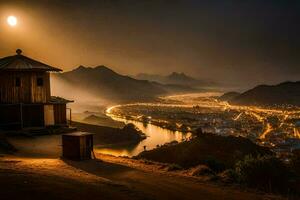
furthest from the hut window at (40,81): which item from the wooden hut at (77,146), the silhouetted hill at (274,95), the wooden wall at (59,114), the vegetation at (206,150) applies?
the silhouetted hill at (274,95)

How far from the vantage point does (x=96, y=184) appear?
623 inches

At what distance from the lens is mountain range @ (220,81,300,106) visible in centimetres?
15800

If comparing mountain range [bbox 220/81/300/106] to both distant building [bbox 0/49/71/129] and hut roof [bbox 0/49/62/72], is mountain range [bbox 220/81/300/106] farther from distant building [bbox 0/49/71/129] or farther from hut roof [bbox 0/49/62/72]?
hut roof [bbox 0/49/62/72]

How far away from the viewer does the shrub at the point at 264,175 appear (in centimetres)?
1900

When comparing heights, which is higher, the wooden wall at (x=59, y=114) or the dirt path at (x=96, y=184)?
the wooden wall at (x=59, y=114)

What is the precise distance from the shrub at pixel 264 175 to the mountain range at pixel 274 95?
137646 millimetres

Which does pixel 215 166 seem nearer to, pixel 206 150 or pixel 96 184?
pixel 96 184

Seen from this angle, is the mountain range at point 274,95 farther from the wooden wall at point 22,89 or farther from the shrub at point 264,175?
the shrub at point 264,175

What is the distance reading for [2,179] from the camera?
45.5ft

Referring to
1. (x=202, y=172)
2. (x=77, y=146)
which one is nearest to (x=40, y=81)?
(x=77, y=146)

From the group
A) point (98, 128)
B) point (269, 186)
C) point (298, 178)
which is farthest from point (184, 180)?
point (98, 128)

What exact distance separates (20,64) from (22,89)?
7.89 ft

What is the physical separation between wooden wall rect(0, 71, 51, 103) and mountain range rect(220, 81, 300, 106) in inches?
5036

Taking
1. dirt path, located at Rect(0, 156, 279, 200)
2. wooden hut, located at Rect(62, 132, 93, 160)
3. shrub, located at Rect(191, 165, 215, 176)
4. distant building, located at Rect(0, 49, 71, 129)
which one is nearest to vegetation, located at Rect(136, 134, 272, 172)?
distant building, located at Rect(0, 49, 71, 129)
